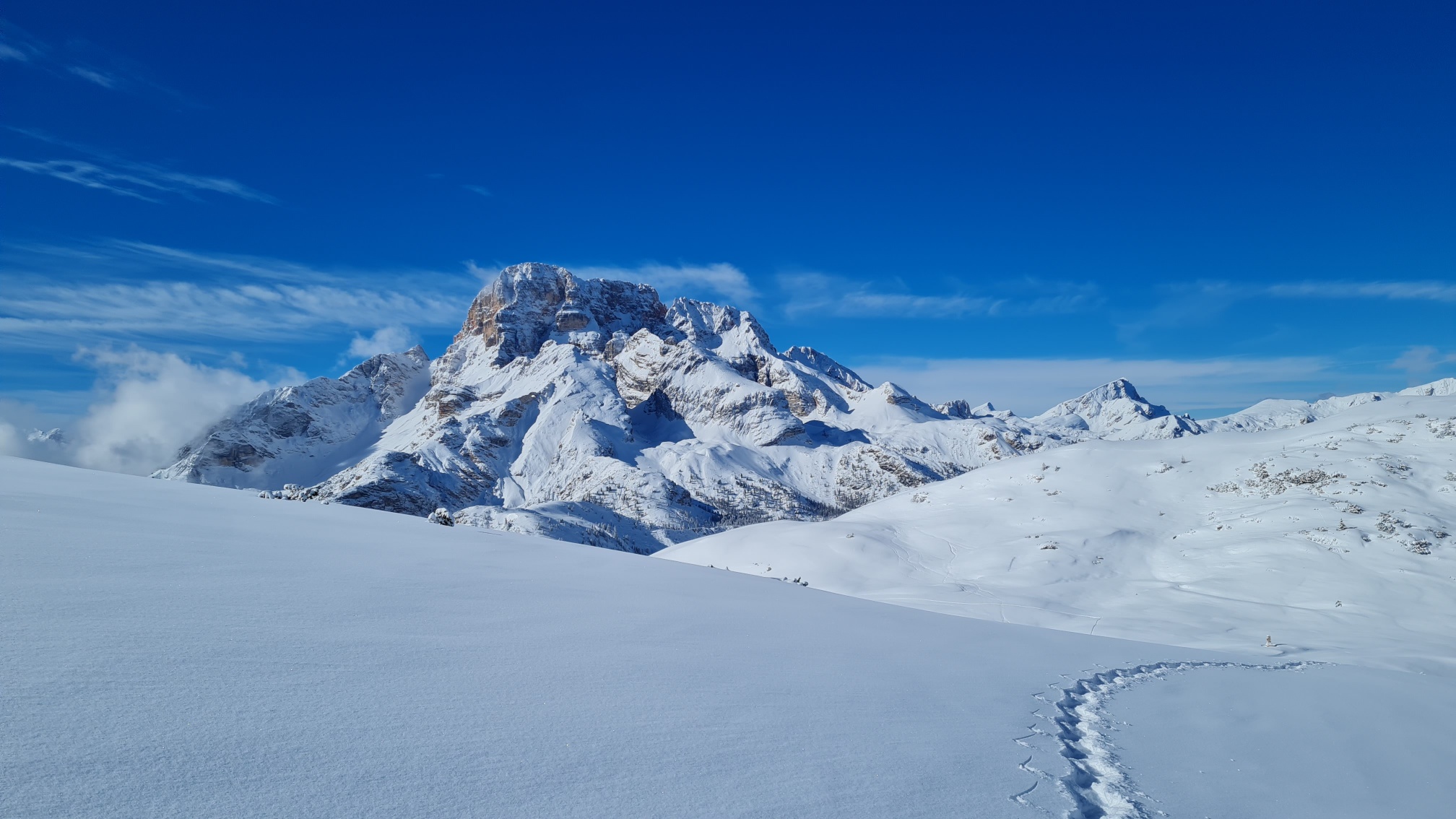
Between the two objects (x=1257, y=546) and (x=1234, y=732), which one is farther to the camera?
(x=1257, y=546)

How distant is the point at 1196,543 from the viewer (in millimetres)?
15352

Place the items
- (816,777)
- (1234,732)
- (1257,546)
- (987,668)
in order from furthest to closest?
(1257,546), (987,668), (1234,732), (816,777)

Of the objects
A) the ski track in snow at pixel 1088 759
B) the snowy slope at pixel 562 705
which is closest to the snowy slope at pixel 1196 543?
the snowy slope at pixel 562 705

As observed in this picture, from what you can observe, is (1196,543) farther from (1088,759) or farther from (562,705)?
(562,705)

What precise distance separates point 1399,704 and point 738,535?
14.2 meters

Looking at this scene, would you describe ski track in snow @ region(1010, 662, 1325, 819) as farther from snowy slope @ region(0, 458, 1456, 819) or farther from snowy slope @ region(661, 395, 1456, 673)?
snowy slope @ region(661, 395, 1456, 673)

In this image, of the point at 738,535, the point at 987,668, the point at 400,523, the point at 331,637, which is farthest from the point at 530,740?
the point at 738,535

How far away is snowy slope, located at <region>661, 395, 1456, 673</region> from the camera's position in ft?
36.9

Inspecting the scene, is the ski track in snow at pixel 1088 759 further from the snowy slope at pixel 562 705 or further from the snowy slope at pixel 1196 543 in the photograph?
the snowy slope at pixel 1196 543

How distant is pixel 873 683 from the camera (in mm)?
4730

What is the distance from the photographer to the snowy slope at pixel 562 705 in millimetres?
2449

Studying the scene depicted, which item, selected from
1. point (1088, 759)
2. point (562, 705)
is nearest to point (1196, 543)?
point (1088, 759)

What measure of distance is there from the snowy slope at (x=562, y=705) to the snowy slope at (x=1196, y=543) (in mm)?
4412

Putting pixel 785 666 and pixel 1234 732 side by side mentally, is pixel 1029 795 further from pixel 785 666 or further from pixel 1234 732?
pixel 1234 732
